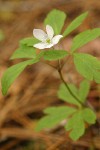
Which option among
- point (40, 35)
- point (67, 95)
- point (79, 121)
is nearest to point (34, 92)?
point (67, 95)

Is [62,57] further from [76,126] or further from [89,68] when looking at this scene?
[76,126]

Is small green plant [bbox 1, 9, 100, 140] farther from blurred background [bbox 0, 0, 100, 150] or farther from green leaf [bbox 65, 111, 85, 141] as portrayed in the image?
blurred background [bbox 0, 0, 100, 150]

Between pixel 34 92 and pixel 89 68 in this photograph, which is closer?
pixel 89 68

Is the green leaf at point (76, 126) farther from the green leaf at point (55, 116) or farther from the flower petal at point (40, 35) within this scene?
the flower petal at point (40, 35)

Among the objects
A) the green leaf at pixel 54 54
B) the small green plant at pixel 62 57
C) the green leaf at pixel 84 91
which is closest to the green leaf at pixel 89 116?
the small green plant at pixel 62 57

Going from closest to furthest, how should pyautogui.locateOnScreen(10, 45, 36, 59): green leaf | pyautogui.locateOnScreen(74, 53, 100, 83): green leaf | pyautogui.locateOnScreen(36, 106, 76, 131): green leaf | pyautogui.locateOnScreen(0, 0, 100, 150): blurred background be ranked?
pyautogui.locateOnScreen(74, 53, 100, 83): green leaf, pyautogui.locateOnScreen(10, 45, 36, 59): green leaf, pyautogui.locateOnScreen(36, 106, 76, 131): green leaf, pyautogui.locateOnScreen(0, 0, 100, 150): blurred background

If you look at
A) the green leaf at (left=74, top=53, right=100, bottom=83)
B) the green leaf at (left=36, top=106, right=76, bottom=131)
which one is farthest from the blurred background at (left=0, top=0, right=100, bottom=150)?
the green leaf at (left=74, top=53, right=100, bottom=83)

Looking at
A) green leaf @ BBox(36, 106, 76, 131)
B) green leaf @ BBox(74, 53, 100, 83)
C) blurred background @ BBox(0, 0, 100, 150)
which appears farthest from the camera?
blurred background @ BBox(0, 0, 100, 150)
